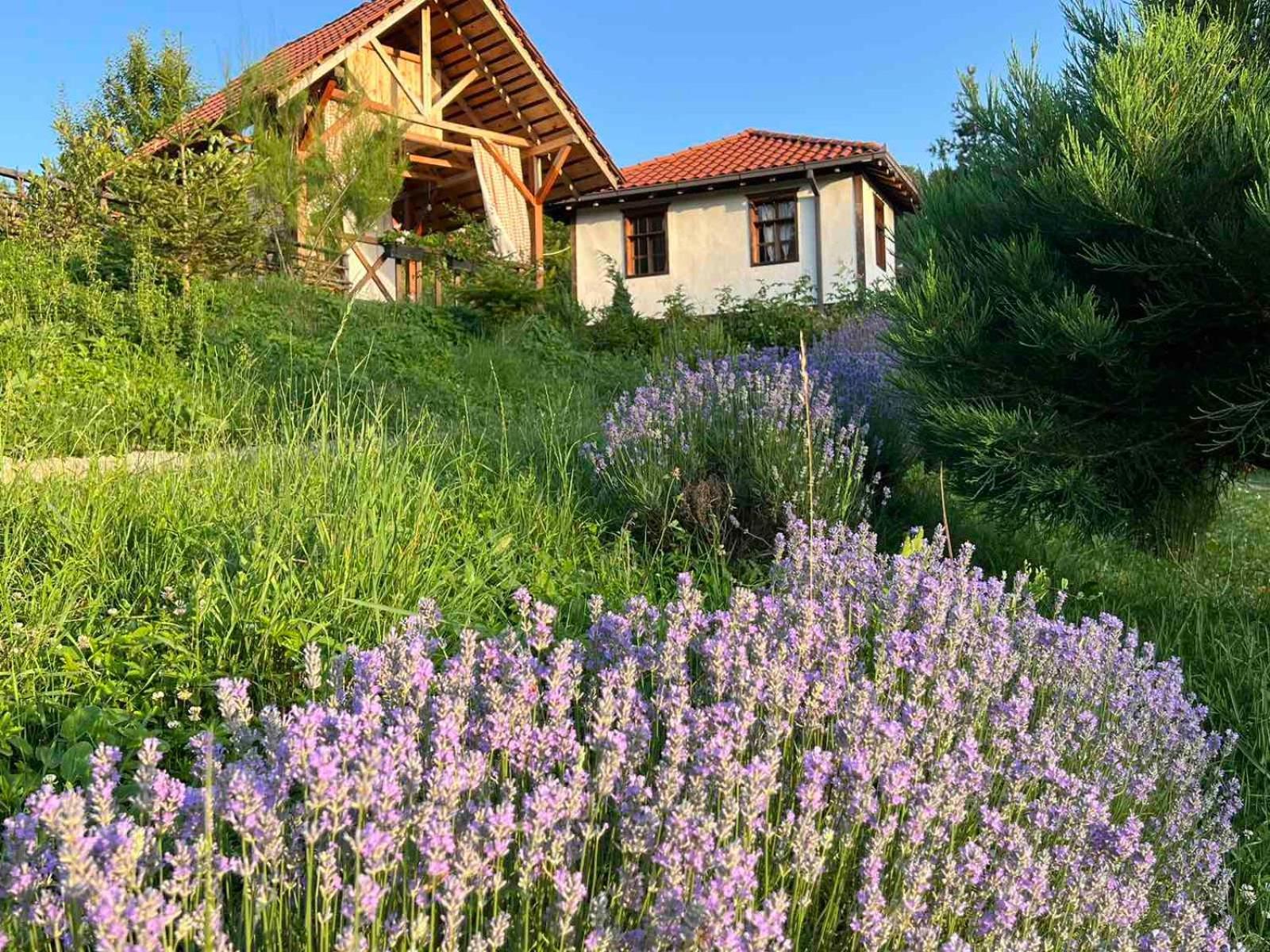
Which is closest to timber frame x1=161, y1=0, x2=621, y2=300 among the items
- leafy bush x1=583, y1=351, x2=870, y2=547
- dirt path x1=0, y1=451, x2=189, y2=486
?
dirt path x1=0, y1=451, x2=189, y2=486

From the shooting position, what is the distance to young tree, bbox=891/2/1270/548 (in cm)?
336

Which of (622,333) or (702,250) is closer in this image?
(622,333)

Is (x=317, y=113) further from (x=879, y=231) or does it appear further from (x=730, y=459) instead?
(x=730, y=459)

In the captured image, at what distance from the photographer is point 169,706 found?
2457 mm

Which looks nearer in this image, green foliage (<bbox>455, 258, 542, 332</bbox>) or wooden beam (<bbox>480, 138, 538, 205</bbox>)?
green foliage (<bbox>455, 258, 542, 332</bbox>)

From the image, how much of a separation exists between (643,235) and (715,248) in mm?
1723

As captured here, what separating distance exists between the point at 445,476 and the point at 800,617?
8.62 ft

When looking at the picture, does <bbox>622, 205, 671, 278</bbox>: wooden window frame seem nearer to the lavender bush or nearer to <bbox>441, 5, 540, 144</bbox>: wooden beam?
<bbox>441, 5, 540, 144</bbox>: wooden beam

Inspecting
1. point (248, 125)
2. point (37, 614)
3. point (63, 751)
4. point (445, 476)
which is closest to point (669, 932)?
point (63, 751)

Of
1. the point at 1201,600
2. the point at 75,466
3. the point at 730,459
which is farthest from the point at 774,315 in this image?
the point at 75,466

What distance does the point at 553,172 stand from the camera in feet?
57.5

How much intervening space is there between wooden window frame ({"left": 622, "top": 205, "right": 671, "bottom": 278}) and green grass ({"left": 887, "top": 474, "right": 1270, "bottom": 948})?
13161 mm

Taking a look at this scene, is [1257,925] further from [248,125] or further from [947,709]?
[248,125]

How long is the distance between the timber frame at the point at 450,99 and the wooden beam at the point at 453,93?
0.03 m
